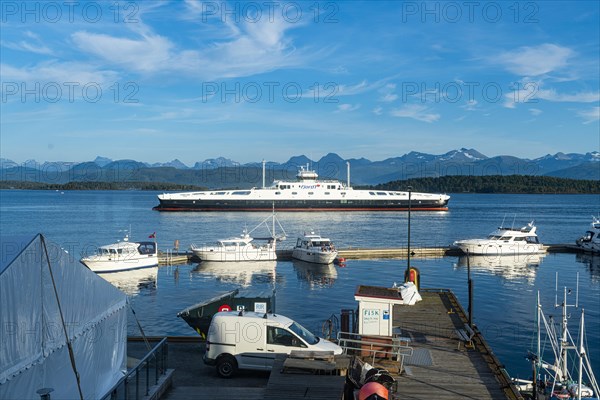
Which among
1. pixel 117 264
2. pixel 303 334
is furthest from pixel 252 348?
pixel 117 264

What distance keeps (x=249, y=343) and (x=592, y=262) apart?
42604 millimetres

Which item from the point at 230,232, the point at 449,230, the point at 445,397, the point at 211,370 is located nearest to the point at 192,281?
the point at 211,370

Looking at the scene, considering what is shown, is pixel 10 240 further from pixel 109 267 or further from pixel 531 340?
pixel 109 267

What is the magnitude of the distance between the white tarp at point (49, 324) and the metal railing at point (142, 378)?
2.51ft

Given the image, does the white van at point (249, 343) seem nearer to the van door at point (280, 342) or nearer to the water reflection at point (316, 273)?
the van door at point (280, 342)

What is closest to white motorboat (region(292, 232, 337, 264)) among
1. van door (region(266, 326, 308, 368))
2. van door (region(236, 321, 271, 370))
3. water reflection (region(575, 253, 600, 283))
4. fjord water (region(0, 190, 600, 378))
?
fjord water (region(0, 190, 600, 378))

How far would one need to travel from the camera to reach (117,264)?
1492 inches

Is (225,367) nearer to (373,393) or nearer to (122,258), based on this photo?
(373,393)

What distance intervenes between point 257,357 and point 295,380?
2.56m

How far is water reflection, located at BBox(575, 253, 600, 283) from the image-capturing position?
126 feet

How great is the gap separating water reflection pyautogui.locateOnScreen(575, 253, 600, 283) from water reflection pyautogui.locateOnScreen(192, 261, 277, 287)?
856 inches

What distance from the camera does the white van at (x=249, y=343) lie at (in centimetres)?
1090

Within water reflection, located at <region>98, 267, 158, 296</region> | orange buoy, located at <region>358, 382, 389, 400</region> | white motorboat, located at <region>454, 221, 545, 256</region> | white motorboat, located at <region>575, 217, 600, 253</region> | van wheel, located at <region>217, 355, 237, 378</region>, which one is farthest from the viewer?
white motorboat, located at <region>575, 217, 600, 253</region>

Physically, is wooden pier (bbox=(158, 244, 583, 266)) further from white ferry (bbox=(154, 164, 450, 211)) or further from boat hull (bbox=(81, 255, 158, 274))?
white ferry (bbox=(154, 164, 450, 211))
